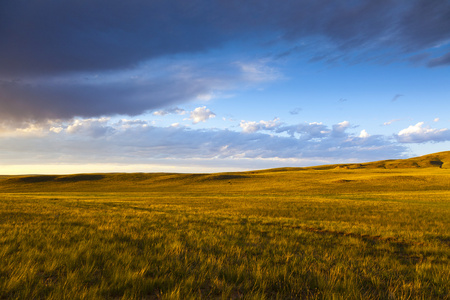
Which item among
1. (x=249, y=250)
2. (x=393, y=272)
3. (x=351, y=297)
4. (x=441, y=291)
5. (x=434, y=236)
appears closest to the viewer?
(x=351, y=297)

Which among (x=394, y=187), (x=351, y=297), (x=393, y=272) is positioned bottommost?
(x=394, y=187)

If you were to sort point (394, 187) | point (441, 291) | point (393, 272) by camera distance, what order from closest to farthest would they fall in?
point (441, 291) < point (393, 272) < point (394, 187)

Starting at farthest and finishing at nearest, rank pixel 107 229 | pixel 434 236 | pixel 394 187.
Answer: pixel 394 187, pixel 434 236, pixel 107 229

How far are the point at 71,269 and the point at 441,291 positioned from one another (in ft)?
22.3

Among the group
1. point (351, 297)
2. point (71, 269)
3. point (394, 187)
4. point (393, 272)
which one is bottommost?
point (394, 187)

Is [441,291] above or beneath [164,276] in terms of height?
beneath

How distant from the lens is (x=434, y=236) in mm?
10688

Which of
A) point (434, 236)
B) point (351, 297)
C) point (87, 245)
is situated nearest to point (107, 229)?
point (87, 245)

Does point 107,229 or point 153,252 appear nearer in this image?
point 153,252

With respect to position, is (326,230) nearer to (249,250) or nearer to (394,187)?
(249,250)

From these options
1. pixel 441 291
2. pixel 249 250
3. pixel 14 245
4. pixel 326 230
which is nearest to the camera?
pixel 441 291

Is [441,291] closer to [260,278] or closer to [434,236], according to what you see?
[260,278]

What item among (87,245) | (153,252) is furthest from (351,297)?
(87,245)

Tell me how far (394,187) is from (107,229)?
6835 centimetres
